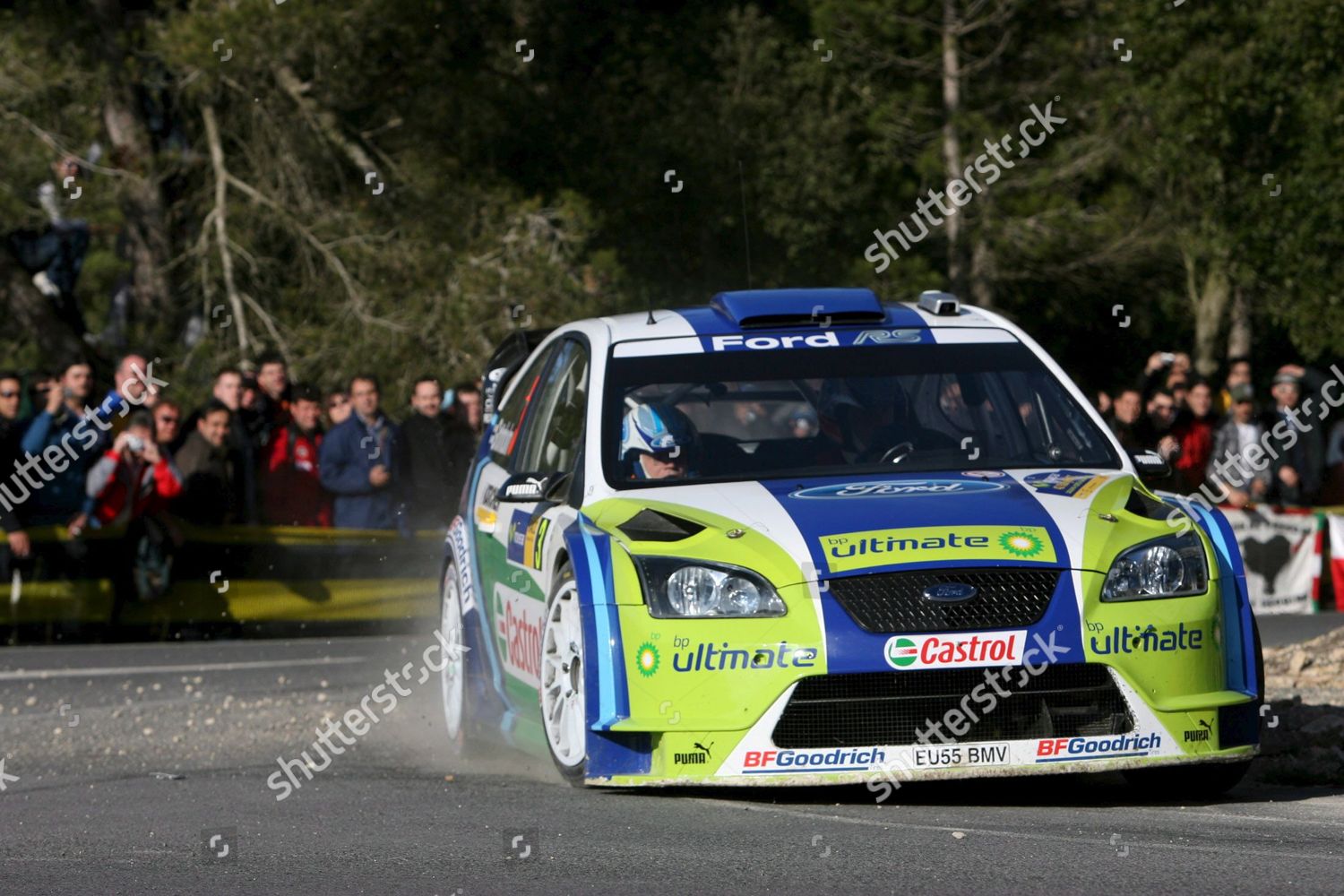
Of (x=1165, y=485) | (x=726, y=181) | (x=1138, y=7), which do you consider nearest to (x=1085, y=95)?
(x=726, y=181)

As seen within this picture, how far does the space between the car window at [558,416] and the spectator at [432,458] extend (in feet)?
22.5

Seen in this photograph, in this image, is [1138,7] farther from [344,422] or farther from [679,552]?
[679,552]

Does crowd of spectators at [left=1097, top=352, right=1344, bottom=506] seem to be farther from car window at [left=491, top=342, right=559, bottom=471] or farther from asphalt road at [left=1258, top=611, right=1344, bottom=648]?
car window at [left=491, top=342, right=559, bottom=471]

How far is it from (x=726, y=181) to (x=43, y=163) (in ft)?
40.7

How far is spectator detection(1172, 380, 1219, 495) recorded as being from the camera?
17.4 metres

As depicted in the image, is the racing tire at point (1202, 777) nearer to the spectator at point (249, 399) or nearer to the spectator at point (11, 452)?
the spectator at point (11, 452)

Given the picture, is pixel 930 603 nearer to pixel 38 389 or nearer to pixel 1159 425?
pixel 38 389

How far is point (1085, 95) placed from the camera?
120ft

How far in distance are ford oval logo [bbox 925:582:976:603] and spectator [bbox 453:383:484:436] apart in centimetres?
996

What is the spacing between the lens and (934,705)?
663cm

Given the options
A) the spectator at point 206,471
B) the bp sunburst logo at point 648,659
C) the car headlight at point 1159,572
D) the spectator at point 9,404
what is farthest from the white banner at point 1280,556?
the bp sunburst logo at point 648,659

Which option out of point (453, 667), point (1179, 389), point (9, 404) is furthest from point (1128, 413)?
point (453, 667)

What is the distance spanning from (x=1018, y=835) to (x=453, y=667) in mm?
3655
